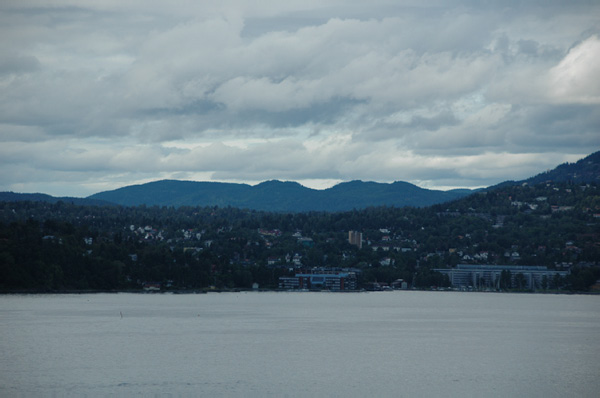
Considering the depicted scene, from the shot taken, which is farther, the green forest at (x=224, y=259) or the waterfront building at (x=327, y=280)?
the waterfront building at (x=327, y=280)

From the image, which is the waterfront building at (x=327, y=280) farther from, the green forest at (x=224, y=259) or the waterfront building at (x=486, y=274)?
the waterfront building at (x=486, y=274)

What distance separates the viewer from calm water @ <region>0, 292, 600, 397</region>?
43406 millimetres

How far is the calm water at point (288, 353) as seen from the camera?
43.4 m

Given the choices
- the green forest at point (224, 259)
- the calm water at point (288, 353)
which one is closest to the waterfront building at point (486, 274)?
the green forest at point (224, 259)

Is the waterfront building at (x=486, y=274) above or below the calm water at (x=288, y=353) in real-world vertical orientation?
above

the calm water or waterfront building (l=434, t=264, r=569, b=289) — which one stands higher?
waterfront building (l=434, t=264, r=569, b=289)

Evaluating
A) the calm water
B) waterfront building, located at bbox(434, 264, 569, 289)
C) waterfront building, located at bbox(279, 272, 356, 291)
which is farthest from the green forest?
the calm water

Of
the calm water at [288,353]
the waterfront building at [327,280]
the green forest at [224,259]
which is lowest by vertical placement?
the calm water at [288,353]

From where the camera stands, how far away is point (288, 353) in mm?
56031

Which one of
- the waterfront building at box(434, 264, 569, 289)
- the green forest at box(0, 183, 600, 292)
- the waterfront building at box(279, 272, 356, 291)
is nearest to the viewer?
the green forest at box(0, 183, 600, 292)

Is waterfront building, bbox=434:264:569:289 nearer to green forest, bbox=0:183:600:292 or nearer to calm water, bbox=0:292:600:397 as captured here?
green forest, bbox=0:183:600:292

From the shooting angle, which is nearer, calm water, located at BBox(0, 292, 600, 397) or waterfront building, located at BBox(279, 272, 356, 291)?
calm water, located at BBox(0, 292, 600, 397)

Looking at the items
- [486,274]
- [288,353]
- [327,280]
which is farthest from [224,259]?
[288,353]

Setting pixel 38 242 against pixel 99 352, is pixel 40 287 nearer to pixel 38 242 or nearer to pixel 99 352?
pixel 38 242
